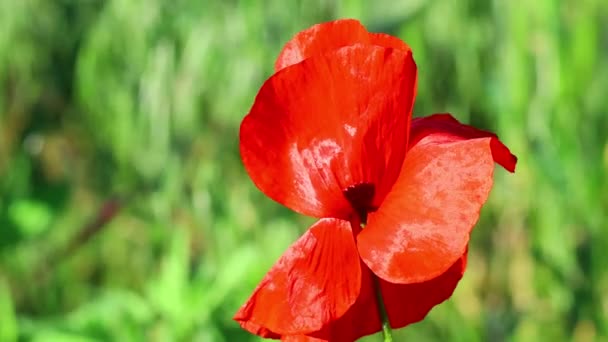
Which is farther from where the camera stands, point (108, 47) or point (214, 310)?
point (108, 47)

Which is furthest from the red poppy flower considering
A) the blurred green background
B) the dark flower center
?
the blurred green background

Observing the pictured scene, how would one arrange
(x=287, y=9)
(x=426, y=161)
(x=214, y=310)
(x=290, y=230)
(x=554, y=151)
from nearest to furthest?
1. (x=426, y=161)
2. (x=214, y=310)
3. (x=554, y=151)
4. (x=290, y=230)
5. (x=287, y=9)

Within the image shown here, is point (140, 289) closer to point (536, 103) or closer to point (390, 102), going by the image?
point (536, 103)

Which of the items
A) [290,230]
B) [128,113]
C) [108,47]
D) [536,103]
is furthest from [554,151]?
[108,47]

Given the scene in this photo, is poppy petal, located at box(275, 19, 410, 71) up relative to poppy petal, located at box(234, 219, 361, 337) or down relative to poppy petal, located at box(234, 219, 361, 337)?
up

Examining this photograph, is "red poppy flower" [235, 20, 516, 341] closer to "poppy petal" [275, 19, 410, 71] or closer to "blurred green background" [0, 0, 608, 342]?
"poppy petal" [275, 19, 410, 71]

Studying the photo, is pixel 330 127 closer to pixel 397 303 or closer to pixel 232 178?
pixel 397 303
